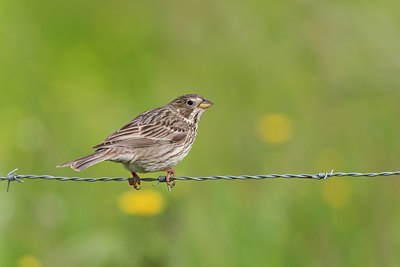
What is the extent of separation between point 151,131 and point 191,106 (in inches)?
23.9

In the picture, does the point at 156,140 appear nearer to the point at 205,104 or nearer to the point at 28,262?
the point at 205,104

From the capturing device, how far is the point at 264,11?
603 inches

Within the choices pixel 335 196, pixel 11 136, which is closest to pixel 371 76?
pixel 335 196

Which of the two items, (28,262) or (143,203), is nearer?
(143,203)

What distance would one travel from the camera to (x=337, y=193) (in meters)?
10.6

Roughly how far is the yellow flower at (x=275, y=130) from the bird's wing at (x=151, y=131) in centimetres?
248

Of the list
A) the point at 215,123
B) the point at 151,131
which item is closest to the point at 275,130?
the point at 215,123

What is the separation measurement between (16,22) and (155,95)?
283 cm

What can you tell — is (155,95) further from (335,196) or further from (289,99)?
(335,196)

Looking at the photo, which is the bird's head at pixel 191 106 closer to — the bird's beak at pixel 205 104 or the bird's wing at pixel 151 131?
the bird's beak at pixel 205 104

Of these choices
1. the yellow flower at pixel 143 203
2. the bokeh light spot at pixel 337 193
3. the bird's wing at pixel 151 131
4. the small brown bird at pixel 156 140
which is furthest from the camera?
the bokeh light spot at pixel 337 193

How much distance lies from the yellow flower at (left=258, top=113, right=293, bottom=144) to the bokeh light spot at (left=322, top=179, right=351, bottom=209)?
135 centimetres

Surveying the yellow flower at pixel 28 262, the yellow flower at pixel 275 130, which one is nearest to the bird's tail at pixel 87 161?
the yellow flower at pixel 28 262

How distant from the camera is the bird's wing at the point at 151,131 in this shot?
9047 millimetres
